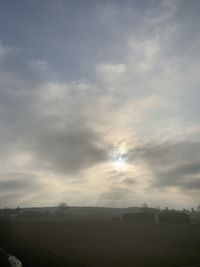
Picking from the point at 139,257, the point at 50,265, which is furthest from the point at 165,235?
the point at 50,265

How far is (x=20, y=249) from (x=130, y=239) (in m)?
18.4

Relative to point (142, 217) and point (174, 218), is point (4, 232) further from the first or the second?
point (174, 218)

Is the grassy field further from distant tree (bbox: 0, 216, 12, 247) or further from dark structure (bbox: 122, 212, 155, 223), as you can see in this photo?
dark structure (bbox: 122, 212, 155, 223)

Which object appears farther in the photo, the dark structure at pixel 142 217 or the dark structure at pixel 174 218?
the dark structure at pixel 142 217

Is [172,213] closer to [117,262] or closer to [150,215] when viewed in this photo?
[150,215]

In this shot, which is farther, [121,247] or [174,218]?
[174,218]

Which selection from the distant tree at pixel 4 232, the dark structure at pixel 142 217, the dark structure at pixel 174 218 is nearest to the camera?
the distant tree at pixel 4 232

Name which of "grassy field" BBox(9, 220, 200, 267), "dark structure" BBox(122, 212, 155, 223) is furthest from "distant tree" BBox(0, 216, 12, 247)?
"dark structure" BBox(122, 212, 155, 223)

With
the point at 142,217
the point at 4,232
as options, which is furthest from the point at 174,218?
the point at 4,232

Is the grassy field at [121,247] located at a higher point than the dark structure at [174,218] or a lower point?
lower

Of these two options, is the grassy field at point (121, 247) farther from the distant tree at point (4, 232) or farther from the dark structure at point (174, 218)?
the dark structure at point (174, 218)

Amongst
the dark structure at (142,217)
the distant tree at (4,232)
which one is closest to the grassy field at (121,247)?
the distant tree at (4,232)

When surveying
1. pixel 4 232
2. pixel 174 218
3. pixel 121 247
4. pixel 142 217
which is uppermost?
pixel 142 217

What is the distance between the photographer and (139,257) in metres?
33.8
